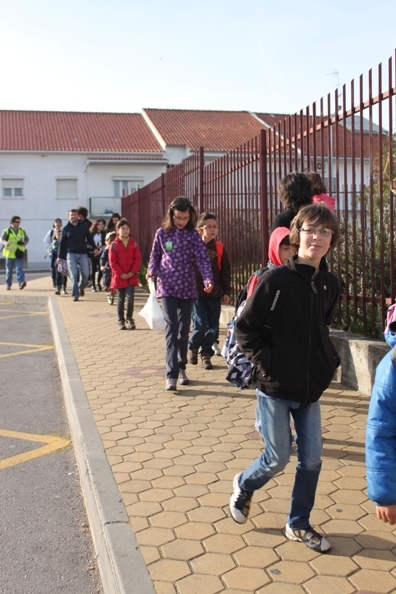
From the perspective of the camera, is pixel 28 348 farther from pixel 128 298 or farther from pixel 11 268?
pixel 11 268

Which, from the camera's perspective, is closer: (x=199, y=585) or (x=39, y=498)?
(x=199, y=585)

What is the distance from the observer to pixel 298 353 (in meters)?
3.36

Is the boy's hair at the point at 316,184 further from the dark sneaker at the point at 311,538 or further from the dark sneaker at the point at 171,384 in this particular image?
the dark sneaker at the point at 171,384

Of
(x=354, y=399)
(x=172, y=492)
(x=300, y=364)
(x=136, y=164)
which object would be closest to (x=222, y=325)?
(x=354, y=399)

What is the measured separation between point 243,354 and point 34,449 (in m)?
2.17

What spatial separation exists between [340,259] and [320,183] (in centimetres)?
227

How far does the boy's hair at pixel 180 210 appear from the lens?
6.55 metres

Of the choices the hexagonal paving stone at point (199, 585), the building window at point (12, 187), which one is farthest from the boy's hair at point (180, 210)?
the building window at point (12, 187)

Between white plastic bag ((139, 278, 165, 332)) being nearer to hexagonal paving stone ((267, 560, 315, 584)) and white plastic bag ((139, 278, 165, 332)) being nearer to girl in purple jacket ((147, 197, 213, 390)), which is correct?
girl in purple jacket ((147, 197, 213, 390))

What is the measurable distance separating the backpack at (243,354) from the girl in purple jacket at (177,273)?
2076 mm

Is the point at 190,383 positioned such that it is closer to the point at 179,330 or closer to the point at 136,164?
the point at 179,330

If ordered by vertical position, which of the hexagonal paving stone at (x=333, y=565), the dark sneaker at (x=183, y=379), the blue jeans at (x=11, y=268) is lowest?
the hexagonal paving stone at (x=333, y=565)

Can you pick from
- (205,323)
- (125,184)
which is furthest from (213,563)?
(125,184)

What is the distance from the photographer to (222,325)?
33.9 ft
